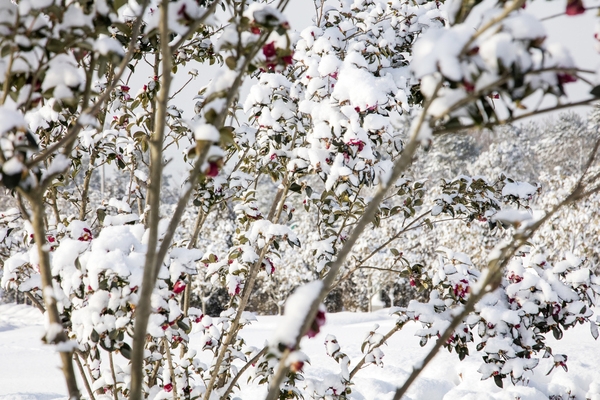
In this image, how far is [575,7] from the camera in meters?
0.78

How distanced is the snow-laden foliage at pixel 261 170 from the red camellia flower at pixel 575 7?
11cm

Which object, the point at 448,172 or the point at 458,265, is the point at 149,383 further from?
the point at 448,172

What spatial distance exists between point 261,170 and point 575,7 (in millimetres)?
2167

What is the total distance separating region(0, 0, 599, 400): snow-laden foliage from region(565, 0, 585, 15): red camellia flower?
112 mm

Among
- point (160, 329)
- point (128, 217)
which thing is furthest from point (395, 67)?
point (160, 329)

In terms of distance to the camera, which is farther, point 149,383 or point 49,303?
point 149,383

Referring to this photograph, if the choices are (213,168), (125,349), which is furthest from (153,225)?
(125,349)

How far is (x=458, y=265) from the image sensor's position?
2404 millimetres

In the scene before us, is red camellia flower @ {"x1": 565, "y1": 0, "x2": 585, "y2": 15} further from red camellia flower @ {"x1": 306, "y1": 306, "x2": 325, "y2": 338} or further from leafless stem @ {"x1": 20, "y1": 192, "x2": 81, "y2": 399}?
leafless stem @ {"x1": 20, "y1": 192, "x2": 81, "y2": 399}

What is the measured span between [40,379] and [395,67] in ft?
20.8

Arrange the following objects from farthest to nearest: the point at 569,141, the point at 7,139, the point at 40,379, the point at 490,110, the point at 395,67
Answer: the point at 569,141
the point at 40,379
the point at 395,67
the point at 7,139
the point at 490,110

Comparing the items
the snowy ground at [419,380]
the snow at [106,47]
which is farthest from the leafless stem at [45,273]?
the snowy ground at [419,380]

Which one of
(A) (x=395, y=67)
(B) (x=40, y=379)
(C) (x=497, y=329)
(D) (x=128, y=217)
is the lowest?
(B) (x=40, y=379)

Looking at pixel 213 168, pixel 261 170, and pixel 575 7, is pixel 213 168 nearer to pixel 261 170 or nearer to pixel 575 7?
pixel 575 7
